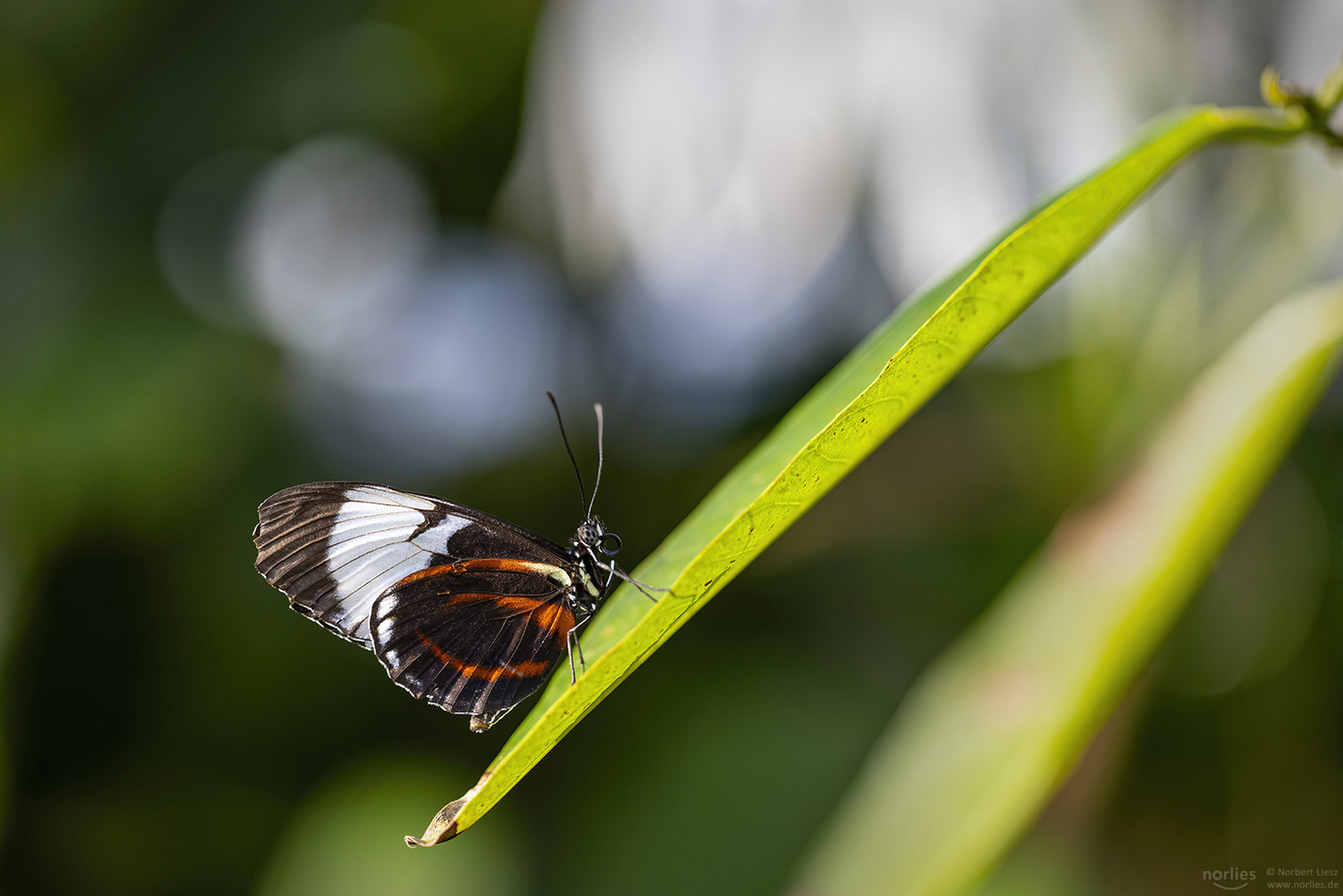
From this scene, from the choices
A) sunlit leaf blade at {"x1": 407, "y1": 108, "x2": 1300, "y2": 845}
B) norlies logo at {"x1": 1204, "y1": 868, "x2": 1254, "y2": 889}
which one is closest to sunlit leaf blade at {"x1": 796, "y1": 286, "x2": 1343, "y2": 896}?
sunlit leaf blade at {"x1": 407, "y1": 108, "x2": 1300, "y2": 845}

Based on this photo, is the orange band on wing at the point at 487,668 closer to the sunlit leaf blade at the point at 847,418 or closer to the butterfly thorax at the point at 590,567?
the butterfly thorax at the point at 590,567

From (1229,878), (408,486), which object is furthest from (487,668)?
(408,486)

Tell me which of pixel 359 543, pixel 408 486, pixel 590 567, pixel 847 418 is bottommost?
pixel 408 486

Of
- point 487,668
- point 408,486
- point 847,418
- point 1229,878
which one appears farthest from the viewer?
point 408,486

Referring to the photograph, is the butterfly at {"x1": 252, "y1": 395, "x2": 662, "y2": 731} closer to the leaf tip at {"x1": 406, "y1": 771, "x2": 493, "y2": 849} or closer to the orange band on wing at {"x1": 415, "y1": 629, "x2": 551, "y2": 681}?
the orange band on wing at {"x1": 415, "y1": 629, "x2": 551, "y2": 681}

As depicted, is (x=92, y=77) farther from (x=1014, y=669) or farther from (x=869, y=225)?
(x=1014, y=669)

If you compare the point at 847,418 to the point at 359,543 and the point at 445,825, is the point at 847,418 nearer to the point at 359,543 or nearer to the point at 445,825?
the point at 445,825

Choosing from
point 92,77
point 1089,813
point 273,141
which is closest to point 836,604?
point 1089,813
